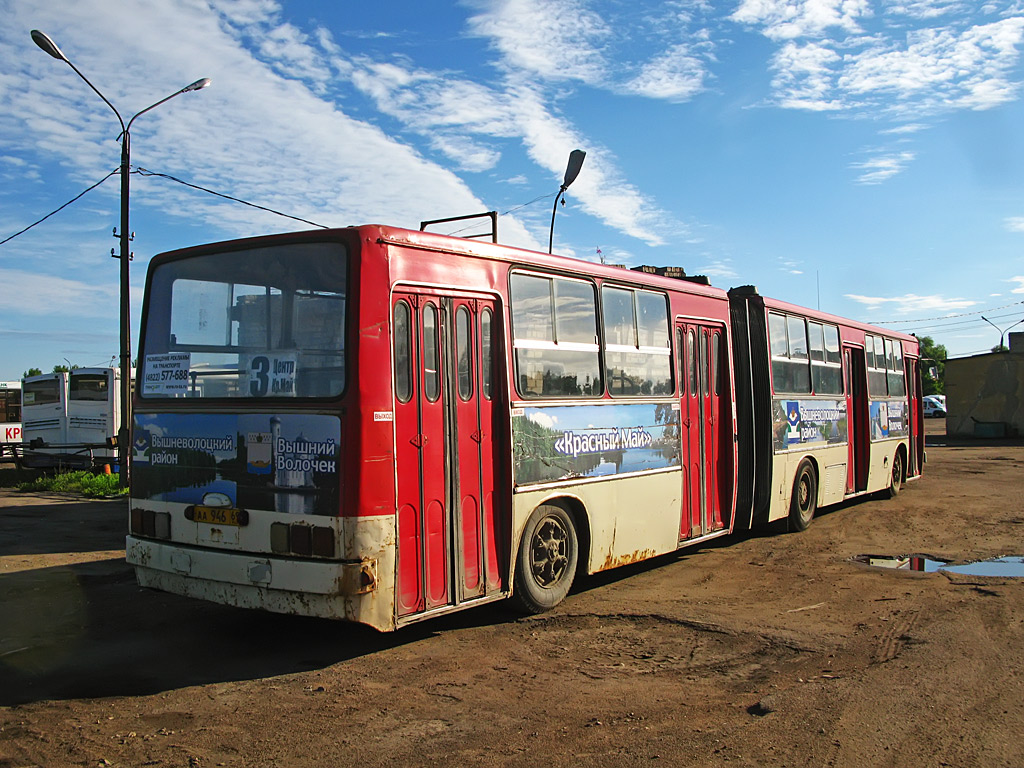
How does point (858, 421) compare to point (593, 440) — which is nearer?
point (593, 440)

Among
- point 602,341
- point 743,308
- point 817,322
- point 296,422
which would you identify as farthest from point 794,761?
point 817,322

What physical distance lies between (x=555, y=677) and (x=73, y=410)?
74.4 ft

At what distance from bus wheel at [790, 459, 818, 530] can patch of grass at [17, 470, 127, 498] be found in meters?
12.2

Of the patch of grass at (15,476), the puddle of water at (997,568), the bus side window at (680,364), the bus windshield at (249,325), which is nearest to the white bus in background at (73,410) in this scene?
the patch of grass at (15,476)

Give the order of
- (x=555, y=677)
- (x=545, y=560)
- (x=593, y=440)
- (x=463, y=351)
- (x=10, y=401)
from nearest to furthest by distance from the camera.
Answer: (x=555, y=677) → (x=463, y=351) → (x=545, y=560) → (x=593, y=440) → (x=10, y=401)

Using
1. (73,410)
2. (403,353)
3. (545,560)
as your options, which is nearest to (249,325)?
(403,353)

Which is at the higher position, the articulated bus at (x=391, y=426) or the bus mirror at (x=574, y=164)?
the bus mirror at (x=574, y=164)

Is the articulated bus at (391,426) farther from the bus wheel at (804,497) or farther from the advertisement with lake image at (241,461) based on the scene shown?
the bus wheel at (804,497)

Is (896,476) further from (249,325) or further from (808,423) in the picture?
(249,325)

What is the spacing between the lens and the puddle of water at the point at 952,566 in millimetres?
9203

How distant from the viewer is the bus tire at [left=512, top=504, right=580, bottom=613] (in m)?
7.29

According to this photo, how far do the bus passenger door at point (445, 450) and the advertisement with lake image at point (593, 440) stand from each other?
1.31 ft

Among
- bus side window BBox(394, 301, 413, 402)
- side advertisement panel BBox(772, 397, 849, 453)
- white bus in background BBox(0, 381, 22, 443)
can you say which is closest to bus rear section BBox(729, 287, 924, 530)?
side advertisement panel BBox(772, 397, 849, 453)

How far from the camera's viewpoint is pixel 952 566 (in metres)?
9.62
